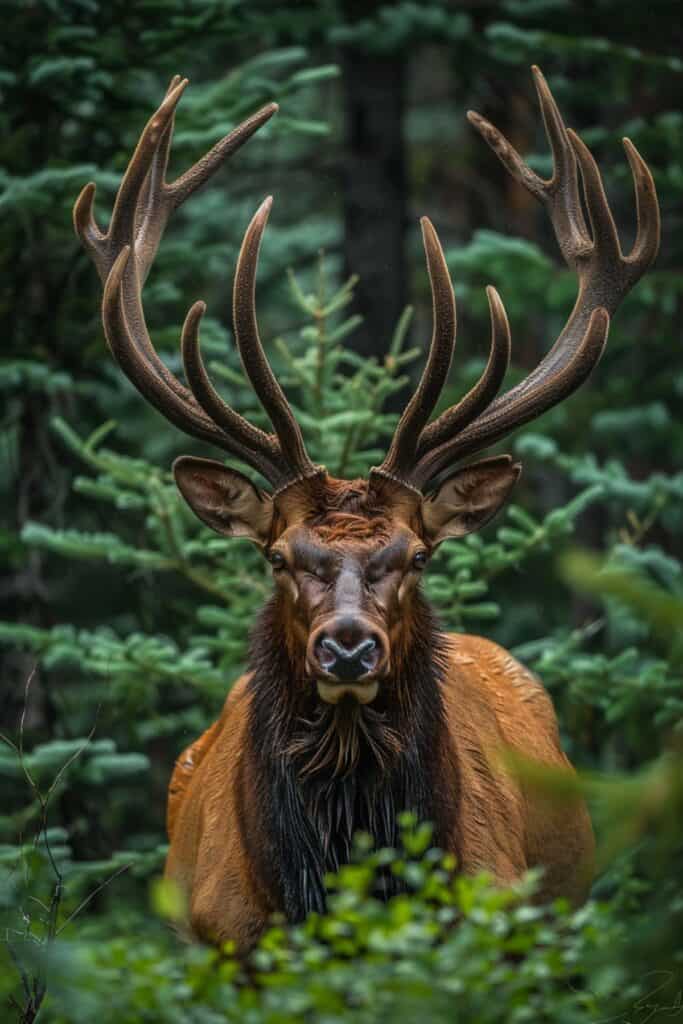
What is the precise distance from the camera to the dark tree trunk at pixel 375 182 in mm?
13055

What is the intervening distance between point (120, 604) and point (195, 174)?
683cm

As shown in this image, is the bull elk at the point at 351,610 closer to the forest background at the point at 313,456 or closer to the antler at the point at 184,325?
the antler at the point at 184,325

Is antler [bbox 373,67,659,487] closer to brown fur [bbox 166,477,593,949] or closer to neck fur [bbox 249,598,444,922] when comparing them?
brown fur [bbox 166,477,593,949]

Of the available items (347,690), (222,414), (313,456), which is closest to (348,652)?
(347,690)

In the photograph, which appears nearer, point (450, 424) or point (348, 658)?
point (348, 658)

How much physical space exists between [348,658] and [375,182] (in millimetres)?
8141

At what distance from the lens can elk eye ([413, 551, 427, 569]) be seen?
20.9 ft

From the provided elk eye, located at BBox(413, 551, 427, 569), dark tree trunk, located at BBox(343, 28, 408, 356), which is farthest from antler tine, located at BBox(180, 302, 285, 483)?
dark tree trunk, located at BBox(343, 28, 408, 356)

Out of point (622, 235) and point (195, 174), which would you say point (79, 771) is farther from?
point (622, 235)

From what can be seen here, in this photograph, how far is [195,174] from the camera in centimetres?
774

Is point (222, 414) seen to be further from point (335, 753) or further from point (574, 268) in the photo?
point (574, 268)

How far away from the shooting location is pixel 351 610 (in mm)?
5855

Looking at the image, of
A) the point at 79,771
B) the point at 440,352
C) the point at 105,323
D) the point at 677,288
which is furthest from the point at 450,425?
the point at 677,288

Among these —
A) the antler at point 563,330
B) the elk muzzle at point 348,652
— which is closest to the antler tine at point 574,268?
the antler at point 563,330
